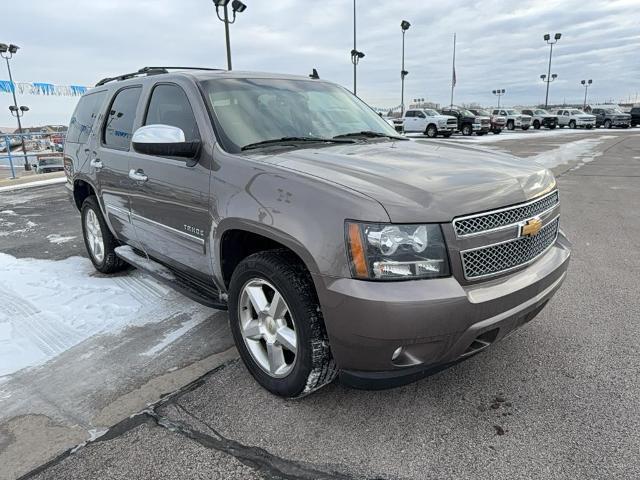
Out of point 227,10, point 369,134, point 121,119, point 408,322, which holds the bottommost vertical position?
point 408,322

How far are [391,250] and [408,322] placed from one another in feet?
1.06

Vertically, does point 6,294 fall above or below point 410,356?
below

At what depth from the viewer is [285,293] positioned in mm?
2449

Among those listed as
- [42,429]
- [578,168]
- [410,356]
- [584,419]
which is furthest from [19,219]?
[578,168]

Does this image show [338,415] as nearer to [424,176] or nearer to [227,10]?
[424,176]

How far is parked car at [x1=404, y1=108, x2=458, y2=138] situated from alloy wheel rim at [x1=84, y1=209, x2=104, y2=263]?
26463 millimetres

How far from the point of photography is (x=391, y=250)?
2178 mm

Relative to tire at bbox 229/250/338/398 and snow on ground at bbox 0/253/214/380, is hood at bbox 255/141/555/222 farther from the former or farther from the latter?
snow on ground at bbox 0/253/214/380

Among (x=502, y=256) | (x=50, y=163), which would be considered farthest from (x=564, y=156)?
(x=50, y=163)

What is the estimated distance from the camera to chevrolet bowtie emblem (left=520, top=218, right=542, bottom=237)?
2514 mm

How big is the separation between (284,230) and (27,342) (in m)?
2.36

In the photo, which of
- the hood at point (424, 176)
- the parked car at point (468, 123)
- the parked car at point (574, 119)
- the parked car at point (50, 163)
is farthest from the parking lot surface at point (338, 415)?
the parked car at point (574, 119)

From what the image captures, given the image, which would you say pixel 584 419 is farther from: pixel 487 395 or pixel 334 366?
pixel 334 366

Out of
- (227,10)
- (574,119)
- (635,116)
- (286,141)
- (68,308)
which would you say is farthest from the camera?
(635,116)
